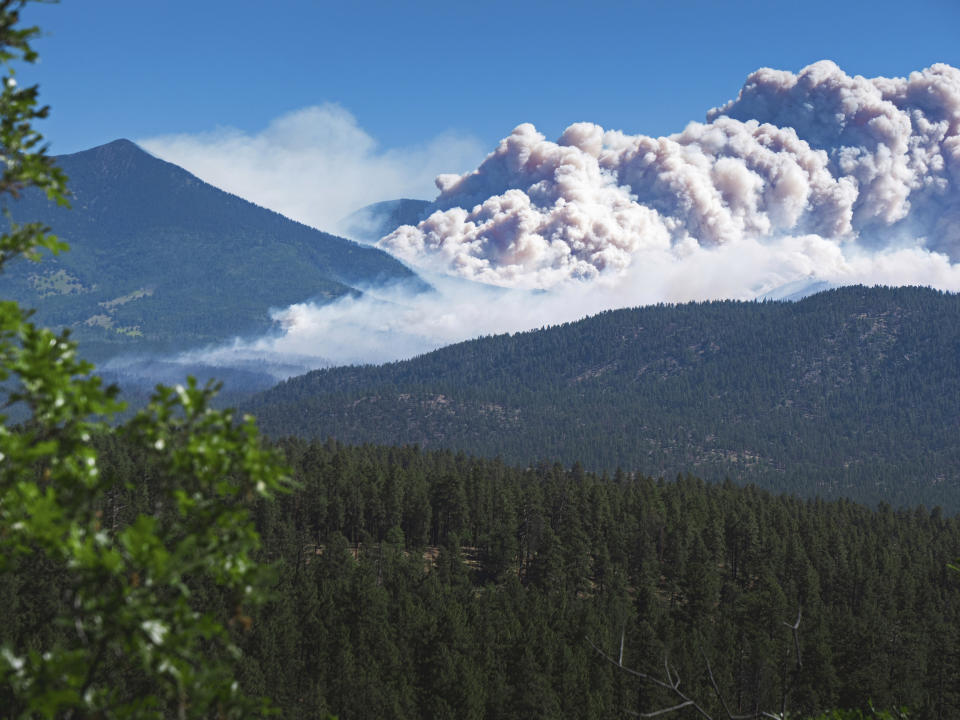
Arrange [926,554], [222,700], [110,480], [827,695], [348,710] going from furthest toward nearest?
[926,554]
[827,695]
[348,710]
[110,480]
[222,700]

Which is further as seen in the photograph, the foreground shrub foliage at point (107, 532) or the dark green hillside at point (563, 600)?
the dark green hillside at point (563, 600)

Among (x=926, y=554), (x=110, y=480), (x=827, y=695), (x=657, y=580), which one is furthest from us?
(x=926, y=554)

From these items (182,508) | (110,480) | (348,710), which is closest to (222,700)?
(182,508)

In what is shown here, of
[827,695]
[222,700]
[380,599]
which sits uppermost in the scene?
[222,700]

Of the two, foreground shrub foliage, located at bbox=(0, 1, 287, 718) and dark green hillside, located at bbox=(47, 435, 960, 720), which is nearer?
foreground shrub foliage, located at bbox=(0, 1, 287, 718)

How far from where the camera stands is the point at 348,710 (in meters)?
88.2

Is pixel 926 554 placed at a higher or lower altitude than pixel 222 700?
lower

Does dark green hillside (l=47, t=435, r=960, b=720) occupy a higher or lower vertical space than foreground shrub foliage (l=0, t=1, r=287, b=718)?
lower

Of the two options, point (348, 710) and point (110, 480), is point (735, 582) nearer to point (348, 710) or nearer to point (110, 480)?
point (348, 710)

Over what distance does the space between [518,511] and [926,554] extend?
7804cm

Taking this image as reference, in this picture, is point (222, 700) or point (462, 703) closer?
point (222, 700)

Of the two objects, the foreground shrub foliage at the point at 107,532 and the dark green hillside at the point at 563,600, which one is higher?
the foreground shrub foliage at the point at 107,532

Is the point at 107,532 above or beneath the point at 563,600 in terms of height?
above

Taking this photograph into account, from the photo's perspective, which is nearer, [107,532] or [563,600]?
[107,532]
